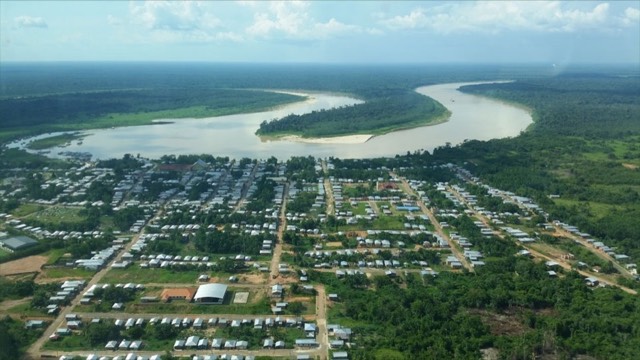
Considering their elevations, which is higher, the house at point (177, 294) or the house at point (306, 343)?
the house at point (177, 294)

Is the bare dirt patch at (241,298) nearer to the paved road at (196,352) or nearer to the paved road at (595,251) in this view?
the paved road at (196,352)

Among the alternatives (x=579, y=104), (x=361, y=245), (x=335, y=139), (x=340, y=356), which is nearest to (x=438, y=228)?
(x=361, y=245)

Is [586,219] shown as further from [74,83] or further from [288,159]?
[74,83]

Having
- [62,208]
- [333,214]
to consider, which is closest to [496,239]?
[333,214]

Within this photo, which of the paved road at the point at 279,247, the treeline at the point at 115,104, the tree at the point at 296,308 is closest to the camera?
the tree at the point at 296,308

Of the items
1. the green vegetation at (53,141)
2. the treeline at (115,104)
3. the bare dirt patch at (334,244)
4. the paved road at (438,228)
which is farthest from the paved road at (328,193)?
the treeline at (115,104)

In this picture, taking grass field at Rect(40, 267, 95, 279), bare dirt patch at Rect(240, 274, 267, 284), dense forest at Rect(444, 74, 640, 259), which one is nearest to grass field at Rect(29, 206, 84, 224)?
grass field at Rect(40, 267, 95, 279)

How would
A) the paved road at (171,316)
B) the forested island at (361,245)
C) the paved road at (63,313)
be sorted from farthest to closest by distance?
the paved road at (171,316), the forested island at (361,245), the paved road at (63,313)
